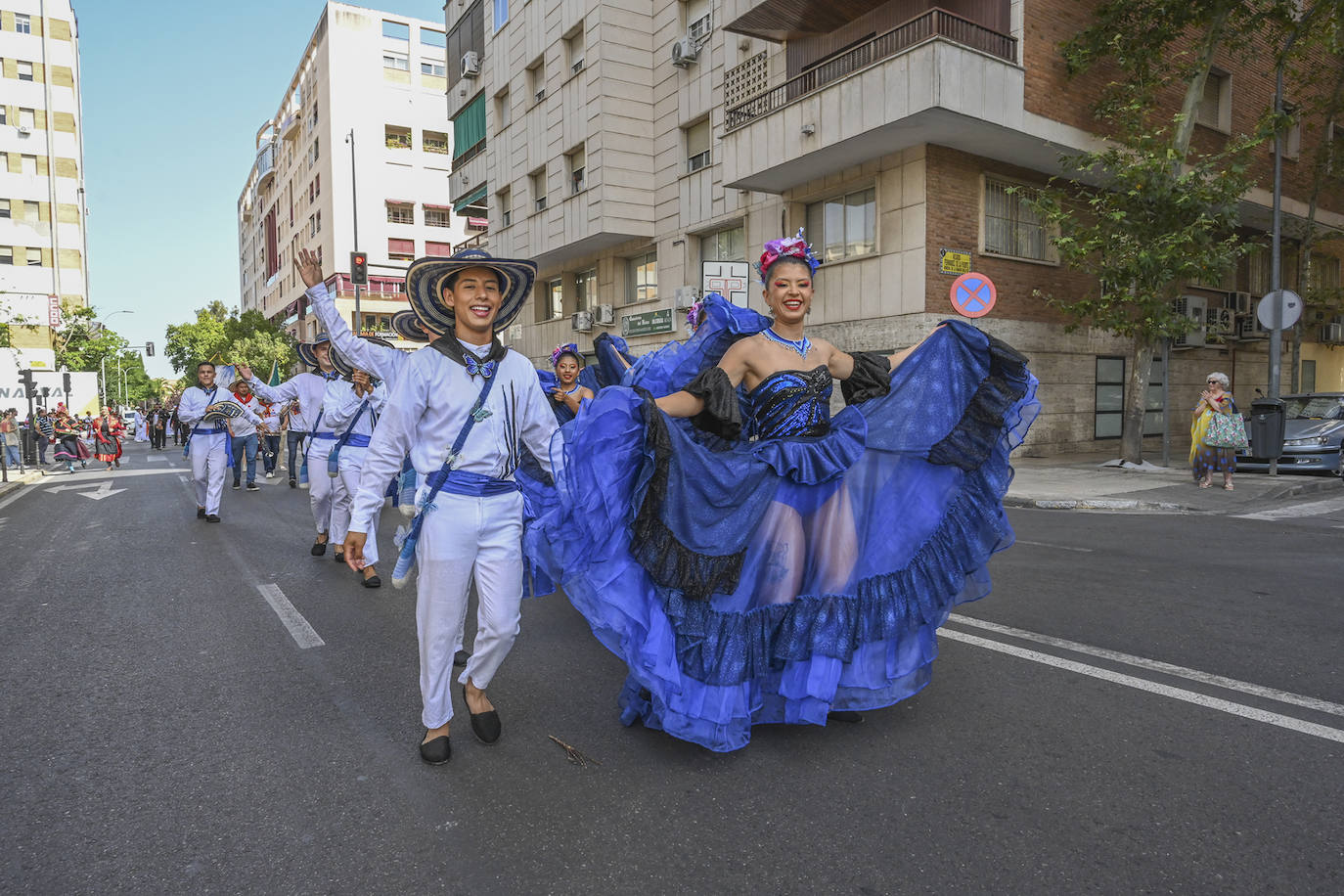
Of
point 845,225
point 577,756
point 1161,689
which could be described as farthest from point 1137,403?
point 577,756

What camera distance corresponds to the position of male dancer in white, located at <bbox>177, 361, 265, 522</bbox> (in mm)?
10844

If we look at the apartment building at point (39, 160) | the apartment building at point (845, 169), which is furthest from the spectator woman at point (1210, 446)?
the apartment building at point (39, 160)

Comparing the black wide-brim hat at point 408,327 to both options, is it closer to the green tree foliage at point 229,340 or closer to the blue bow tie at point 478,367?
the blue bow tie at point 478,367

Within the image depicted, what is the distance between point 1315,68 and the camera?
19.9 meters

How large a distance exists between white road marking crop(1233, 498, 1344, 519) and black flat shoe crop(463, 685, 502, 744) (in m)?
10.3

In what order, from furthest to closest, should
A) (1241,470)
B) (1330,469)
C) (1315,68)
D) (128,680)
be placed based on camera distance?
(1315,68), (1241,470), (1330,469), (128,680)

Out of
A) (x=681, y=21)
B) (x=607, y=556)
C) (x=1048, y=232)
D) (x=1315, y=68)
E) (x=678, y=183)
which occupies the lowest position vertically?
(x=607, y=556)

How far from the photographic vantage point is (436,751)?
3473mm

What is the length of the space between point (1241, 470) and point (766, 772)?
15.1 metres

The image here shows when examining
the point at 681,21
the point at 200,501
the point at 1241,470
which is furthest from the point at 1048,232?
the point at 200,501

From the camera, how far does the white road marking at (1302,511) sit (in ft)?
34.3

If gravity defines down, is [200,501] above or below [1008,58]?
below

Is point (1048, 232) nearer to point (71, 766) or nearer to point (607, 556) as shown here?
point (607, 556)

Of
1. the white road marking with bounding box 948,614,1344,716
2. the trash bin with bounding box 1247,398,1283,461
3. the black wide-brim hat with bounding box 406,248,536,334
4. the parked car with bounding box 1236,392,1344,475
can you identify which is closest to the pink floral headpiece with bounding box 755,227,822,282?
the black wide-brim hat with bounding box 406,248,536,334
